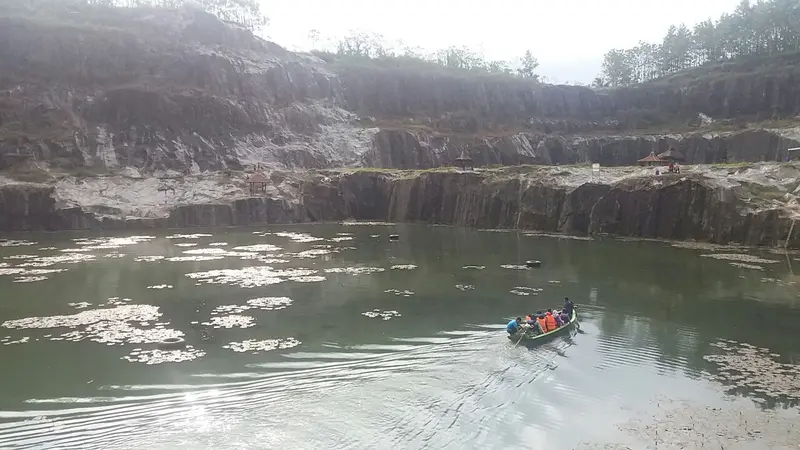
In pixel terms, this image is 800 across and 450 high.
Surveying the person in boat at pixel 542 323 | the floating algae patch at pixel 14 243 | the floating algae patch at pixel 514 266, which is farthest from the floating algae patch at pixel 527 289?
the floating algae patch at pixel 14 243

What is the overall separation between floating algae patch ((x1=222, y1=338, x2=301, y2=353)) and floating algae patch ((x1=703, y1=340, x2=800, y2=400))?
14377 mm

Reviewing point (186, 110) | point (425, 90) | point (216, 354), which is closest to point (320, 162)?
point (186, 110)

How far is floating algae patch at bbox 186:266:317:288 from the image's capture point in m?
33.3

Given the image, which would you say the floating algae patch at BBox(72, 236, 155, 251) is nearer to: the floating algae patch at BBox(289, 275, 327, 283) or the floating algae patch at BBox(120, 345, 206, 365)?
the floating algae patch at BBox(289, 275, 327, 283)

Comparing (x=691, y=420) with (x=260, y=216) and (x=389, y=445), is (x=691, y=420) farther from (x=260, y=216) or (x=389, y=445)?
(x=260, y=216)

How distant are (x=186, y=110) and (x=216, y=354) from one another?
77800mm

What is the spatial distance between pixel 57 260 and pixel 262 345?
2981cm

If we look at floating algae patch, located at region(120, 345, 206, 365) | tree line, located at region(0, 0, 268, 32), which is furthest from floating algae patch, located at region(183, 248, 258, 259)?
tree line, located at region(0, 0, 268, 32)

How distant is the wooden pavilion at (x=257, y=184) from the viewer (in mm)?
75562

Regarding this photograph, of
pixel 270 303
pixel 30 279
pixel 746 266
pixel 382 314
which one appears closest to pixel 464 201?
pixel 746 266

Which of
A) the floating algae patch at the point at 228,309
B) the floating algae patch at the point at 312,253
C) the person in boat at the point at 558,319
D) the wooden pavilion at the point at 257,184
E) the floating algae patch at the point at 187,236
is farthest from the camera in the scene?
the wooden pavilion at the point at 257,184

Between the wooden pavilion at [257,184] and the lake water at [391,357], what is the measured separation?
36.5 metres

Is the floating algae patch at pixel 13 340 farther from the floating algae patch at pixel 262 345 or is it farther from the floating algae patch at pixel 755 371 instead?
the floating algae patch at pixel 755 371

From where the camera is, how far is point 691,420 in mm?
14906
